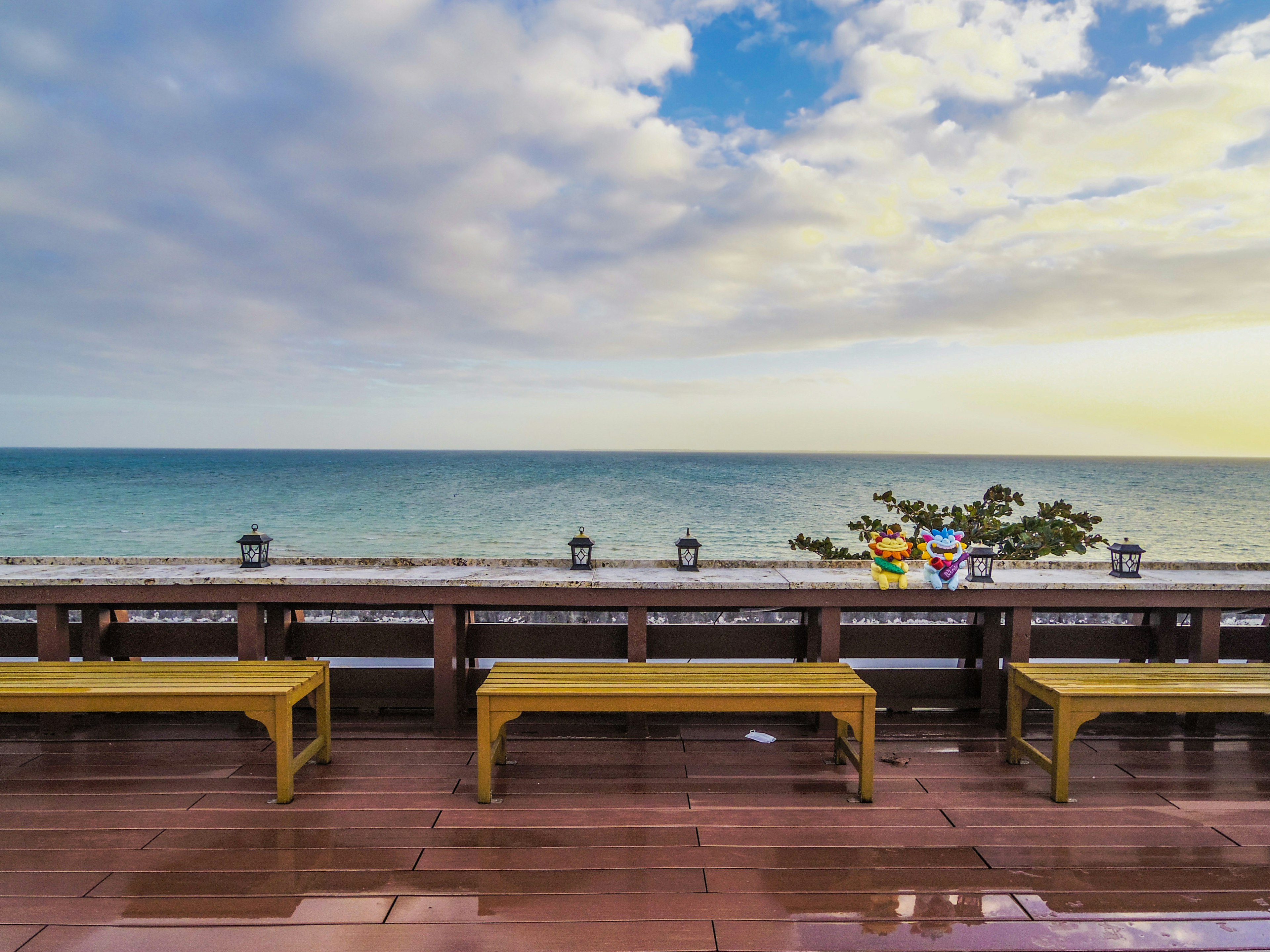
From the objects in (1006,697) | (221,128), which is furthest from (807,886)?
(221,128)

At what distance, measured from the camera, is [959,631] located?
136 inches

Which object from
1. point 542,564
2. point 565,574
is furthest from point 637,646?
point 542,564

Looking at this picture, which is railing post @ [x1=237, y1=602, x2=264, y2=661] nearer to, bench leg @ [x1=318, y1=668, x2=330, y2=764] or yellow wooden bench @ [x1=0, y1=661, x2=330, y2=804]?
yellow wooden bench @ [x1=0, y1=661, x2=330, y2=804]

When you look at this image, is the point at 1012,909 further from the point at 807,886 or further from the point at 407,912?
the point at 407,912

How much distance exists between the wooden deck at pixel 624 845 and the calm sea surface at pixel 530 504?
859cm

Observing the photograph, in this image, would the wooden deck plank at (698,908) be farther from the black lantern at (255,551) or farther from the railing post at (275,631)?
the black lantern at (255,551)

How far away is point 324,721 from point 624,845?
4.85ft

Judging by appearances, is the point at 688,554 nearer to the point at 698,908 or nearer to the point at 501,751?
the point at 501,751

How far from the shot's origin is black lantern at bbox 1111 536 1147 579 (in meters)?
3.14

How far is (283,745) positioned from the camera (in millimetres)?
2322

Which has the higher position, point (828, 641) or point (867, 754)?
point (828, 641)

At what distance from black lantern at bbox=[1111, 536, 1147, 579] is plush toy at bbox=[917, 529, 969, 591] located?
34.5 inches

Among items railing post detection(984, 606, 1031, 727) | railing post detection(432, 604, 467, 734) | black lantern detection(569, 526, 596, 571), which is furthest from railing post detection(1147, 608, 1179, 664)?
railing post detection(432, 604, 467, 734)

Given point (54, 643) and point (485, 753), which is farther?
point (54, 643)
